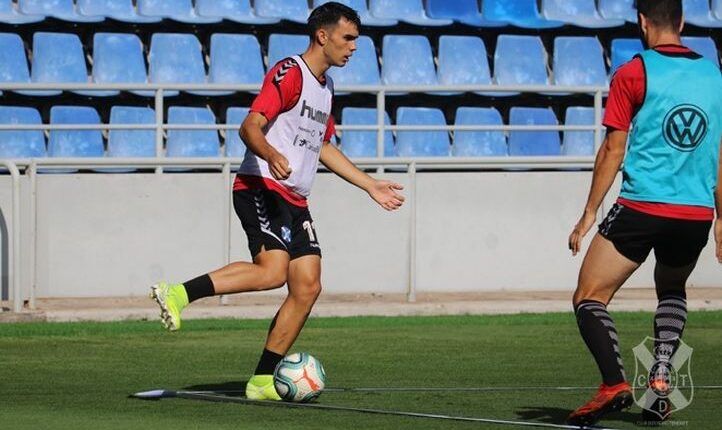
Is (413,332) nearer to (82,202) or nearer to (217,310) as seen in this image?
(217,310)

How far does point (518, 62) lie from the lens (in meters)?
19.5

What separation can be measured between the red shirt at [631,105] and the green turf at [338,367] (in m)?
1.07

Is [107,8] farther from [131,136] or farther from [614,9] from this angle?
[614,9]

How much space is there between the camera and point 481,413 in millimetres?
7602

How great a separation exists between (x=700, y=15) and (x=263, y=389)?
14202 millimetres

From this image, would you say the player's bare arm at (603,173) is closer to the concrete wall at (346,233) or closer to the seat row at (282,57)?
the concrete wall at (346,233)

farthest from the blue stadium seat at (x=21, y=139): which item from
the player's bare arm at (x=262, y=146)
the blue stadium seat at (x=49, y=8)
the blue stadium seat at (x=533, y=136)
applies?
the player's bare arm at (x=262, y=146)

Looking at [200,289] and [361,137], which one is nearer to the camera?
[200,289]

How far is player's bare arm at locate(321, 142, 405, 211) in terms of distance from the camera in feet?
27.7

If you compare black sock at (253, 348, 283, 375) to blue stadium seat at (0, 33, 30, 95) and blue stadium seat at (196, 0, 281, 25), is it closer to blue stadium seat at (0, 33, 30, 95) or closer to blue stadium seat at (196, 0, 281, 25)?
blue stadium seat at (0, 33, 30, 95)

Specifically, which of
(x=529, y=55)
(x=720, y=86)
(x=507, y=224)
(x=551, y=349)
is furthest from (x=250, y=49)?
(x=720, y=86)

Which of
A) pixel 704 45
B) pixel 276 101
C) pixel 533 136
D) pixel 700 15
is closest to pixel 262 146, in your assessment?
pixel 276 101

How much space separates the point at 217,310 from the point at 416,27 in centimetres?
709

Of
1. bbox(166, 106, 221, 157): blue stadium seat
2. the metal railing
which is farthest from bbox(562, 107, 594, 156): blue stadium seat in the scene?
bbox(166, 106, 221, 157): blue stadium seat
